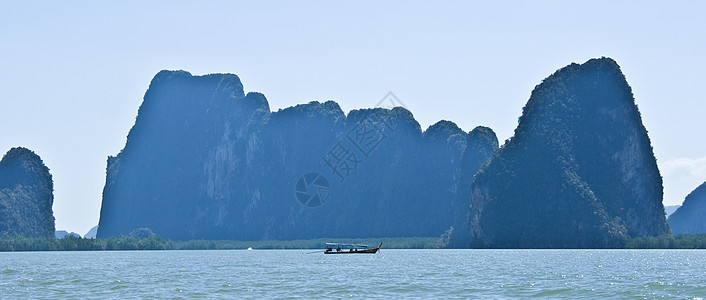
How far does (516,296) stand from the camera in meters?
44.2

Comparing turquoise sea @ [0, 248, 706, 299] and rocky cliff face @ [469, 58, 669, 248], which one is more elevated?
rocky cliff face @ [469, 58, 669, 248]

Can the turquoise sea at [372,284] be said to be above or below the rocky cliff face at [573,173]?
below

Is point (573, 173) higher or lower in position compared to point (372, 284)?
higher

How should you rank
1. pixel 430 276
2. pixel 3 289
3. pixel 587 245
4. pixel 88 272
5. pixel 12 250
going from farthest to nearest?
1. pixel 12 250
2. pixel 587 245
3. pixel 88 272
4. pixel 430 276
5. pixel 3 289

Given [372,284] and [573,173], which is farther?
[573,173]

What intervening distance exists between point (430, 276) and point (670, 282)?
16010mm

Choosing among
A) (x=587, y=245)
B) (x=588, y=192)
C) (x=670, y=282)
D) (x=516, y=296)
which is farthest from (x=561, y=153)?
(x=516, y=296)

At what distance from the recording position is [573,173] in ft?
541

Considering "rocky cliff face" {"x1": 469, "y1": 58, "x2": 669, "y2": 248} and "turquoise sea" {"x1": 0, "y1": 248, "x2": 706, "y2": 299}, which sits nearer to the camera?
"turquoise sea" {"x1": 0, "y1": 248, "x2": 706, "y2": 299}

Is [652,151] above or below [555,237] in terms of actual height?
above

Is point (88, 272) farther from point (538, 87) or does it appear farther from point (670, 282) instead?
point (538, 87)

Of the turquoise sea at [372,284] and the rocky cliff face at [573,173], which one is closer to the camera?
the turquoise sea at [372,284]

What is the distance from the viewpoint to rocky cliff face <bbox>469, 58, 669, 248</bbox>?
158 meters

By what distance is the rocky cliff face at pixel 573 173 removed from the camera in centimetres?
15838
